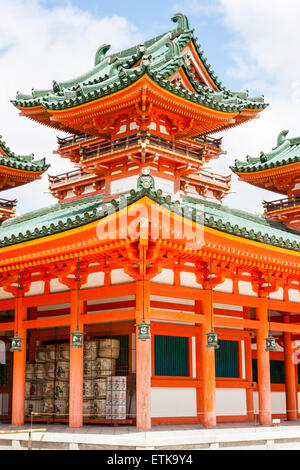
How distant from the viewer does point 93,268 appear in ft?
61.3

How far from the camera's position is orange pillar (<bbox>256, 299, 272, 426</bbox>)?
64.5 ft

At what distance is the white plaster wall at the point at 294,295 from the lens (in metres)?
22.5

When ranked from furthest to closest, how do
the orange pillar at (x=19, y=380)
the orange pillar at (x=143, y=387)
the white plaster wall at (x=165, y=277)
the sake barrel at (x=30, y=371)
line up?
the sake barrel at (x=30, y=371)
the orange pillar at (x=19, y=380)
the white plaster wall at (x=165, y=277)
the orange pillar at (x=143, y=387)

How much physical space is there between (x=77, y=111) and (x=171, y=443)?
41.9 feet

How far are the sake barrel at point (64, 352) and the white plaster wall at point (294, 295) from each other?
792cm

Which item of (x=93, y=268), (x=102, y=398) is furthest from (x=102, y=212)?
(x=102, y=398)

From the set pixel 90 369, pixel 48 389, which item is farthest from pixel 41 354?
pixel 90 369

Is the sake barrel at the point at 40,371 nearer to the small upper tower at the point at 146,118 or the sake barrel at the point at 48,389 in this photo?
the sake barrel at the point at 48,389

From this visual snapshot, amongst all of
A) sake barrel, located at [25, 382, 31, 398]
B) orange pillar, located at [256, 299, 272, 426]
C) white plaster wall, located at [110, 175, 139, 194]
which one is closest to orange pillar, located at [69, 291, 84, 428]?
sake barrel, located at [25, 382, 31, 398]

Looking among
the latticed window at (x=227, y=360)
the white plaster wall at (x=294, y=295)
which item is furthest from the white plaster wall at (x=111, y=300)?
the white plaster wall at (x=294, y=295)

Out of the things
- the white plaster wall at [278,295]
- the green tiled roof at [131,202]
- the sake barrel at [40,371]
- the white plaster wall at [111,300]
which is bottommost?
the sake barrel at [40,371]

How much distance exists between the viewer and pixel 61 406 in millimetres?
20328

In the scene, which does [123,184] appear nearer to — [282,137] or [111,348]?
[111,348]

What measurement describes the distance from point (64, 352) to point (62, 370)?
57 centimetres
